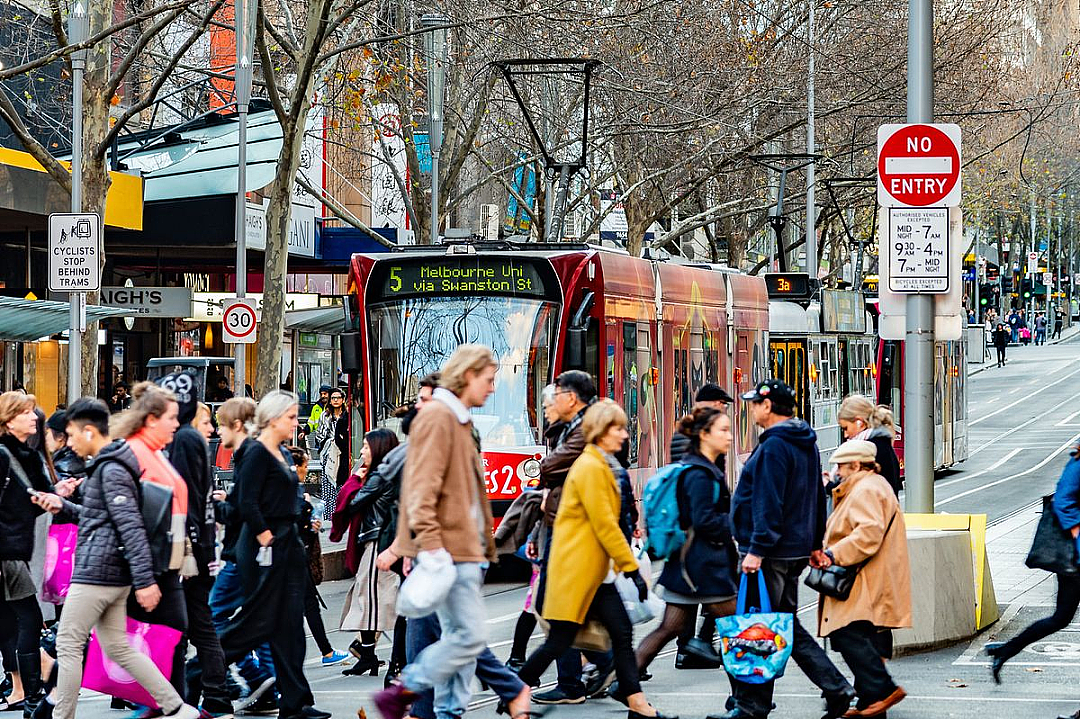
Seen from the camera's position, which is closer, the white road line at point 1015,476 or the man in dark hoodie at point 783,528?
the man in dark hoodie at point 783,528

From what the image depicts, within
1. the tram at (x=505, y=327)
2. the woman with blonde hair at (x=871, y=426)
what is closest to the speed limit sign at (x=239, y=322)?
the tram at (x=505, y=327)

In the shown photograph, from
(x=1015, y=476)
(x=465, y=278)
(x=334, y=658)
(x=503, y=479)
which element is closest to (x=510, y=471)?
(x=503, y=479)

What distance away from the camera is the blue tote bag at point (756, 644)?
8.67 m

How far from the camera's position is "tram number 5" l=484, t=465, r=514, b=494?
16.0m

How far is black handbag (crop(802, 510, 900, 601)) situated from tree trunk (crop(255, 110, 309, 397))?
15.3m

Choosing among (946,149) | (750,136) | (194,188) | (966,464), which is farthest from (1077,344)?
(946,149)

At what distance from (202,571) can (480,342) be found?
24.1 feet

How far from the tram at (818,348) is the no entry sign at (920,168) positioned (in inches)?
546

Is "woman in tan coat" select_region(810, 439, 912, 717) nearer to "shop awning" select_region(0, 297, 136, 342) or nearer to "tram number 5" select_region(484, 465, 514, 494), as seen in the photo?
"tram number 5" select_region(484, 465, 514, 494)

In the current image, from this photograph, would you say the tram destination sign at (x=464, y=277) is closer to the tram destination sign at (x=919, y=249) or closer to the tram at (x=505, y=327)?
the tram at (x=505, y=327)

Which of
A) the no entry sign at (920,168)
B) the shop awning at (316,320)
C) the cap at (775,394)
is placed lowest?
the cap at (775,394)

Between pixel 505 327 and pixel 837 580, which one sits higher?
pixel 505 327

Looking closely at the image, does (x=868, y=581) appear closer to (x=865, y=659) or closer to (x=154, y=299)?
(x=865, y=659)

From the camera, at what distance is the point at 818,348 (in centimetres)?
2825
